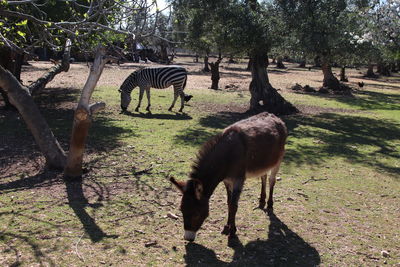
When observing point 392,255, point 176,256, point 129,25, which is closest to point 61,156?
point 129,25

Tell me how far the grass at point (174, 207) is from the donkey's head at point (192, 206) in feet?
1.28

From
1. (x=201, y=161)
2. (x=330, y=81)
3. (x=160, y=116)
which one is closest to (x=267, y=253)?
(x=201, y=161)

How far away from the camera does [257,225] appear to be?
590 centimetres

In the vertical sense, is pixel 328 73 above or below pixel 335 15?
below

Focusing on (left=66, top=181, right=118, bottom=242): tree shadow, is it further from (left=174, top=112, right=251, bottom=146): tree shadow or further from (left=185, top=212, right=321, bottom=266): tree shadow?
(left=174, top=112, right=251, bottom=146): tree shadow

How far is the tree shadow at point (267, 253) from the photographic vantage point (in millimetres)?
4820

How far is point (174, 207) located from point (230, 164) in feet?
5.26

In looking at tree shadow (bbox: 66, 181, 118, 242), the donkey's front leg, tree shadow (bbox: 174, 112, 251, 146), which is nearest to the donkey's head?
the donkey's front leg

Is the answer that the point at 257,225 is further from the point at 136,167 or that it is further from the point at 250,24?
the point at 250,24

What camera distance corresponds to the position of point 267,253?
5.09 m

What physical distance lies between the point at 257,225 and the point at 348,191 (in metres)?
2.55

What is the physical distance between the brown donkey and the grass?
541mm

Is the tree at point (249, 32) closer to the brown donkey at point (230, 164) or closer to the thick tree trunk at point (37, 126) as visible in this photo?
the thick tree trunk at point (37, 126)

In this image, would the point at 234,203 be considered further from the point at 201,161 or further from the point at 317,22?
the point at 317,22
